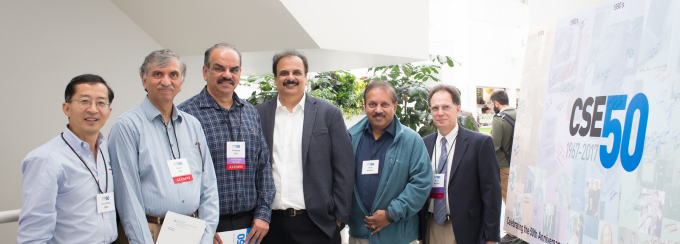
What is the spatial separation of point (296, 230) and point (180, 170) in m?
0.73

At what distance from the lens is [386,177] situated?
2316 millimetres

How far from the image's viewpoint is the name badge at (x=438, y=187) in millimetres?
2377

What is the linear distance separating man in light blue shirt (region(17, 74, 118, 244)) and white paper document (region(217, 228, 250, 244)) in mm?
494

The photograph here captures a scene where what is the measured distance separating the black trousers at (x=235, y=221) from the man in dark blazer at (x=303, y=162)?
18cm

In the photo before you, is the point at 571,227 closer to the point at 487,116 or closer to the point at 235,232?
the point at 235,232

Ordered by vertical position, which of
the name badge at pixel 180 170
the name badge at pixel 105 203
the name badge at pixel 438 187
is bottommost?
the name badge at pixel 438 187

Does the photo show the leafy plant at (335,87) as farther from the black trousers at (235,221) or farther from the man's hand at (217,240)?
the man's hand at (217,240)

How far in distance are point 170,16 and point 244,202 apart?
5.92 feet

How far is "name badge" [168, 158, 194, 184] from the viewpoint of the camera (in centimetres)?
172

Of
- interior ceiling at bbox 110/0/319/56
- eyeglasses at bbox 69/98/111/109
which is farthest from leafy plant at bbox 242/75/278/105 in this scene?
eyeglasses at bbox 69/98/111/109

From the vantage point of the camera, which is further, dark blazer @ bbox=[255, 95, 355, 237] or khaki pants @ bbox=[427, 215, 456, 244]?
khaki pants @ bbox=[427, 215, 456, 244]

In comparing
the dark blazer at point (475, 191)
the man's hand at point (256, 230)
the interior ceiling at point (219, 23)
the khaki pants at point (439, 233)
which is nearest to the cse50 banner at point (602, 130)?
the dark blazer at point (475, 191)

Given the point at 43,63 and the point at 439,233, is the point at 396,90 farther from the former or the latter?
the point at 43,63

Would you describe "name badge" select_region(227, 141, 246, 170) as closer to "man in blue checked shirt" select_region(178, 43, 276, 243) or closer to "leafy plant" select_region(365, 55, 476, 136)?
"man in blue checked shirt" select_region(178, 43, 276, 243)
